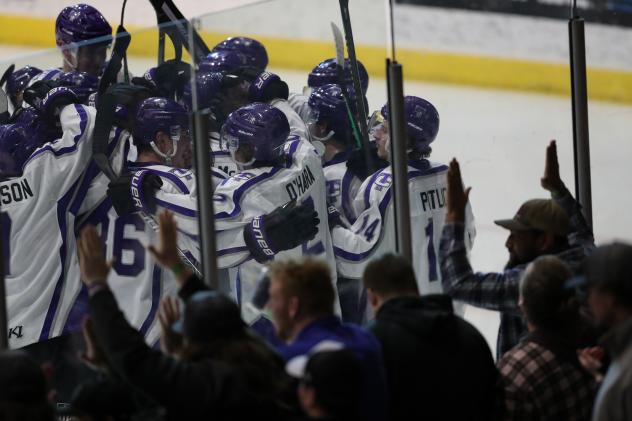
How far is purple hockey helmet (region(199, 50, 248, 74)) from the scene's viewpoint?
420cm

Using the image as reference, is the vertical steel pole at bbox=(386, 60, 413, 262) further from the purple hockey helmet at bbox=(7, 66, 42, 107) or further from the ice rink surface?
the purple hockey helmet at bbox=(7, 66, 42, 107)

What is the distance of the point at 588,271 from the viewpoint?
3.25 meters

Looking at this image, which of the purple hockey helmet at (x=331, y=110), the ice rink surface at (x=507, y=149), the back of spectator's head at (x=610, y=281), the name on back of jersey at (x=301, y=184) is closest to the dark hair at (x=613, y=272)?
the back of spectator's head at (x=610, y=281)

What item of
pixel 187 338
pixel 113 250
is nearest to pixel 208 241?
pixel 113 250

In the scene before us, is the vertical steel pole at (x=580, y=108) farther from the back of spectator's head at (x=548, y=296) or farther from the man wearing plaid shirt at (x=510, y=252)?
the back of spectator's head at (x=548, y=296)

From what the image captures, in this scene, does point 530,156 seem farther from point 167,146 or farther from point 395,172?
point 167,146

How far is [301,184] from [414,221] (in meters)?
0.50

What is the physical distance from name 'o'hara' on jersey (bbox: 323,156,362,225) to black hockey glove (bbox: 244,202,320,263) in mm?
79

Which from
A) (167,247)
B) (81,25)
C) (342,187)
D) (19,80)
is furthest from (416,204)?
(81,25)

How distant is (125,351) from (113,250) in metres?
1.19

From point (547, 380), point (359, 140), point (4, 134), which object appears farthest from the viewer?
point (4, 134)

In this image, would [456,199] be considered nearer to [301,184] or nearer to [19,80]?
[301,184]

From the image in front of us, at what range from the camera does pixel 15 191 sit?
4883mm

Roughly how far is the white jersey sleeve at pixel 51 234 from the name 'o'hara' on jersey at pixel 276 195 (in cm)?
53
